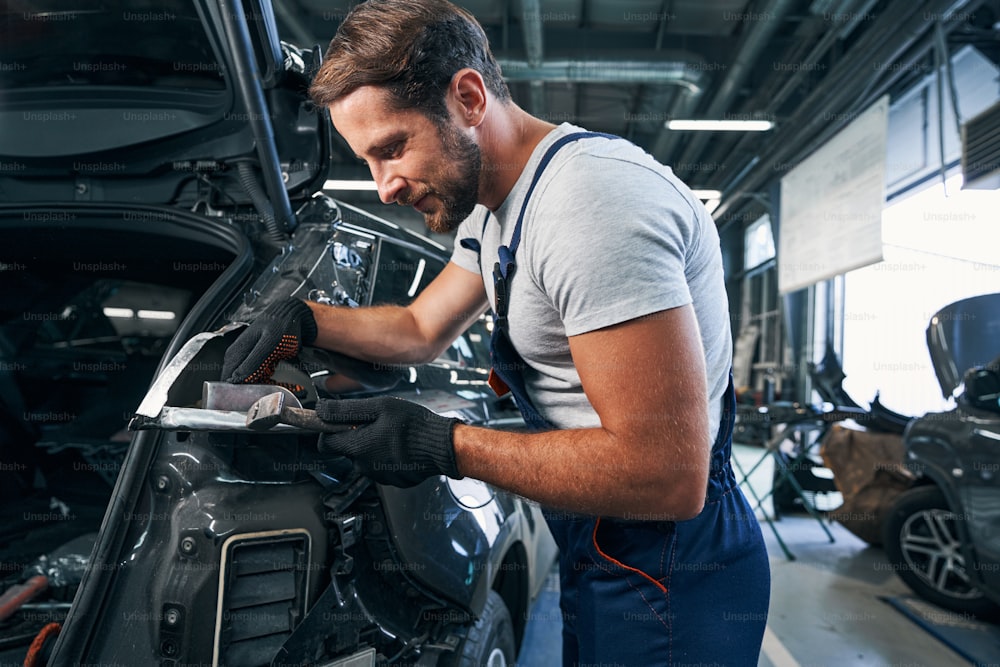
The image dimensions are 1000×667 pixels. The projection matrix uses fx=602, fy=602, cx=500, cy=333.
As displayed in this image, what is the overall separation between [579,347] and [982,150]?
4.62 m

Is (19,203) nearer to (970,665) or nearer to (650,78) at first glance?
(970,665)

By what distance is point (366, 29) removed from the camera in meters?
1.14

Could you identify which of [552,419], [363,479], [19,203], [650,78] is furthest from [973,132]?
[19,203]

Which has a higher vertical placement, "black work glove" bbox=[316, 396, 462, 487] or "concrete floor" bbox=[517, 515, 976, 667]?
"black work glove" bbox=[316, 396, 462, 487]

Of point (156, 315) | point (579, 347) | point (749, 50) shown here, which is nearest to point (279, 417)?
point (579, 347)

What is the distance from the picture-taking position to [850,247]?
215 inches

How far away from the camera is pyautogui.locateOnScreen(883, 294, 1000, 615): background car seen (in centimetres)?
293

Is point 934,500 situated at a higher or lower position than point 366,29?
lower

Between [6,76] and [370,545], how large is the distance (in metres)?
1.92

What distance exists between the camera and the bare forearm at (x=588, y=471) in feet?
3.05

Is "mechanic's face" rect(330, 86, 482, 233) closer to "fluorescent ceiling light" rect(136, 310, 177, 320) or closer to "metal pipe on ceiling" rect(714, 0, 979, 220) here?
"fluorescent ceiling light" rect(136, 310, 177, 320)

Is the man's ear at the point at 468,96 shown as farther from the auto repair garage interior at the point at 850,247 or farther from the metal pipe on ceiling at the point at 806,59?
the metal pipe on ceiling at the point at 806,59

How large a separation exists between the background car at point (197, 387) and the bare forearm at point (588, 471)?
1.22ft

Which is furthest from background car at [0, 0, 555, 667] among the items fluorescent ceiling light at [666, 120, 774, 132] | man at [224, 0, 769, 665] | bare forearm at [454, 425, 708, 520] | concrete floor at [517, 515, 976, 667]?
A: fluorescent ceiling light at [666, 120, 774, 132]
